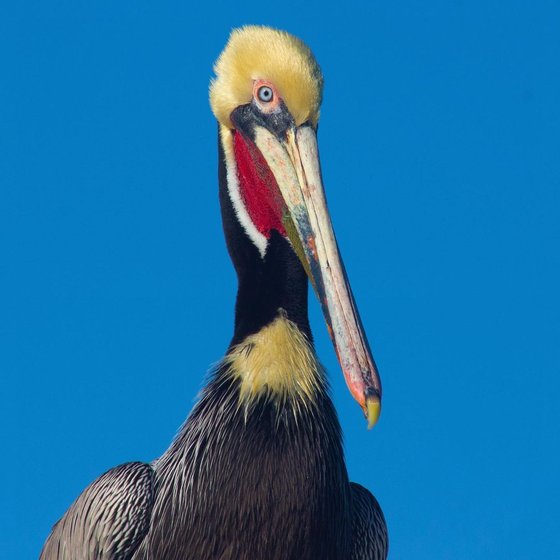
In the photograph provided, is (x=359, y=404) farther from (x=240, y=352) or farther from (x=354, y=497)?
(x=354, y=497)

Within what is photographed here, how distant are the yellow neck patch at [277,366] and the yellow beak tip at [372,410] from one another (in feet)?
2.34

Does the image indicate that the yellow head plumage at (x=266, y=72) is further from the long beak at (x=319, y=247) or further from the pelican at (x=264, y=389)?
the long beak at (x=319, y=247)

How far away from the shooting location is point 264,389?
567 centimetres

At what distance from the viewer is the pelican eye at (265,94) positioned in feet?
19.7

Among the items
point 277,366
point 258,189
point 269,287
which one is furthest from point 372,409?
point 258,189

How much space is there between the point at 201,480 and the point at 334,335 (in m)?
1.04

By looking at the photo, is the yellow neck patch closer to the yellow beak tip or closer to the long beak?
the long beak

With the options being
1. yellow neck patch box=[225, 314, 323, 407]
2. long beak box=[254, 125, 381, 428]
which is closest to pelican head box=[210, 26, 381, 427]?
long beak box=[254, 125, 381, 428]

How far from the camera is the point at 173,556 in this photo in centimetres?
547

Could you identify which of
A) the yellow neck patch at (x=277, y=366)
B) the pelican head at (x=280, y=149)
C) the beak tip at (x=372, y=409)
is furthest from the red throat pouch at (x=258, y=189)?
the beak tip at (x=372, y=409)

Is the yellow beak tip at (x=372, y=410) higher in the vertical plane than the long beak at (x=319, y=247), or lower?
lower

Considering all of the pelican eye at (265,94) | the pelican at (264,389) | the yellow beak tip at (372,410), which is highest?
the pelican eye at (265,94)

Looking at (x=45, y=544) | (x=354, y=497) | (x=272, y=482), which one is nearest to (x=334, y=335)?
(x=272, y=482)

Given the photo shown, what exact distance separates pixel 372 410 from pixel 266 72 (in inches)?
81.6
